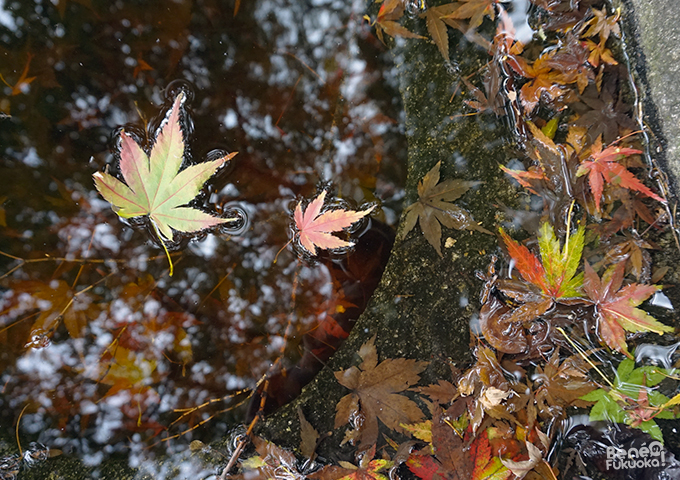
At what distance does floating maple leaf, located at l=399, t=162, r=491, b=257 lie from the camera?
1.43 m

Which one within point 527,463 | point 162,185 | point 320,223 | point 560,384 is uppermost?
point 162,185

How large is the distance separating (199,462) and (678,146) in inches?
90.0

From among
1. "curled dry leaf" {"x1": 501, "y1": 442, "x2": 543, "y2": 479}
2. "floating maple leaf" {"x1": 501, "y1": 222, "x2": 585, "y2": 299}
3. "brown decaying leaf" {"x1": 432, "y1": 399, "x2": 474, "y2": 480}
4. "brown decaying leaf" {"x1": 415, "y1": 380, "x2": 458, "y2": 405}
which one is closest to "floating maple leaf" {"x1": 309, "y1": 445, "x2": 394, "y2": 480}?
"brown decaying leaf" {"x1": 432, "y1": 399, "x2": 474, "y2": 480}

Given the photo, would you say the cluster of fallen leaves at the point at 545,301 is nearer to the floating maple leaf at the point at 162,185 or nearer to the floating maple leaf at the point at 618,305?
the floating maple leaf at the point at 618,305

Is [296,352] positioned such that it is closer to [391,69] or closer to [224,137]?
[224,137]

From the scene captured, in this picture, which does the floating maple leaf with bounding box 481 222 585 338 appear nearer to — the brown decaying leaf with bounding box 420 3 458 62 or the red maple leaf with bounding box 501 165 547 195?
the red maple leaf with bounding box 501 165 547 195

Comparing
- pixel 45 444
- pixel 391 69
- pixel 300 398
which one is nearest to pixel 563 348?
pixel 300 398

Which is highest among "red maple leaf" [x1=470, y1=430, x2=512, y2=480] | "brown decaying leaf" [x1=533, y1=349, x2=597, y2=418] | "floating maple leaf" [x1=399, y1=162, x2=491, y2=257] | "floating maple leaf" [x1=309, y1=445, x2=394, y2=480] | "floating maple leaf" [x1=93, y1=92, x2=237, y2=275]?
"floating maple leaf" [x1=93, y1=92, x2=237, y2=275]

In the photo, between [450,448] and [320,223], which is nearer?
[450,448]

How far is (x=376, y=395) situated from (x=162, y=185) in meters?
1.26

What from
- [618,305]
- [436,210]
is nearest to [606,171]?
[618,305]

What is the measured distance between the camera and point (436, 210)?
4.88 ft

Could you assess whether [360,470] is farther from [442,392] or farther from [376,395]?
[442,392]

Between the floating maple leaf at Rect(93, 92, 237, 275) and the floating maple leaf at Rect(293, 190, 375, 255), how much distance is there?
1.40 ft
